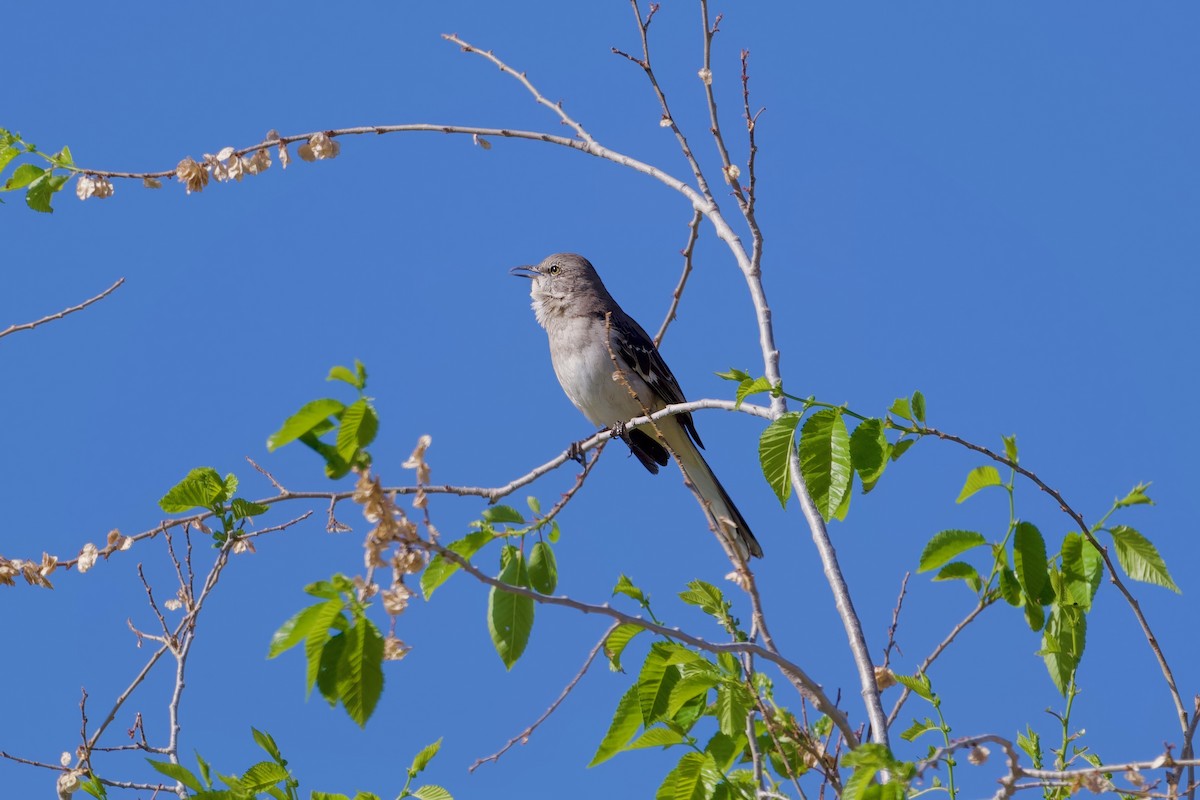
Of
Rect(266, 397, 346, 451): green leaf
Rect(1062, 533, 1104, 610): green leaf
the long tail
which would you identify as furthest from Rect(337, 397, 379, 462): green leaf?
the long tail

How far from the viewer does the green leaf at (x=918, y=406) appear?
3.33 m

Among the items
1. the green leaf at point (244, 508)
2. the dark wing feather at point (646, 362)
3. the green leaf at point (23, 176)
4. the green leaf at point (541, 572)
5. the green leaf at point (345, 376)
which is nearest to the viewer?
the green leaf at point (345, 376)

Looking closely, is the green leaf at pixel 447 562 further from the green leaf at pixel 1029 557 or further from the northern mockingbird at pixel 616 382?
the northern mockingbird at pixel 616 382

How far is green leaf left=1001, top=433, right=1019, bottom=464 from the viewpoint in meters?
3.26

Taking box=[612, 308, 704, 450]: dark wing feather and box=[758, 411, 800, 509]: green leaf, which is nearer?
box=[758, 411, 800, 509]: green leaf

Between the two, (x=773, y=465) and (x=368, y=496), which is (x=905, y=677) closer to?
(x=773, y=465)

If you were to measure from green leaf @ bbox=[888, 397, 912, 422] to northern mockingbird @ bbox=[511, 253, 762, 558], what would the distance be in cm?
460

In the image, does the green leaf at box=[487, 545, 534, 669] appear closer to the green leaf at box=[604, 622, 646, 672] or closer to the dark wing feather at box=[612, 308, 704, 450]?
the green leaf at box=[604, 622, 646, 672]

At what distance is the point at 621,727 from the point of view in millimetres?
3523

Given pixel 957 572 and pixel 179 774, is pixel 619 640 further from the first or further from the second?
pixel 179 774

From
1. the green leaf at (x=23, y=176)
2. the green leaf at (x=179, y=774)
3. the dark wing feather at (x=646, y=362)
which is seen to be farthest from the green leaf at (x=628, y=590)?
the dark wing feather at (x=646, y=362)

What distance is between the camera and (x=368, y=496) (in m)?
2.51

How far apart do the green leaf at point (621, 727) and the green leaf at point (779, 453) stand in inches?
28.2

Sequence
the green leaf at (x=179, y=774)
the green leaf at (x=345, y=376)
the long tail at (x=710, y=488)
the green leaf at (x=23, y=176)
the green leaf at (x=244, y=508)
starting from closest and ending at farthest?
the green leaf at (x=345, y=376), the green leaf at (x=179, y=774), the green leaf at (x=244, y=508), the green leaf at (x=23, y=176), the long tail at (x=710, y=488)
